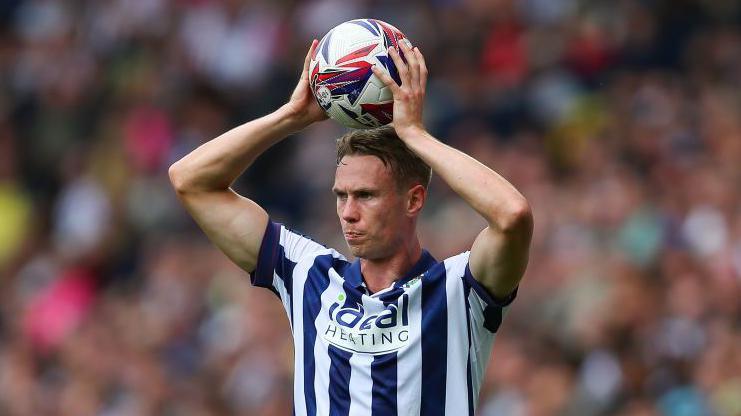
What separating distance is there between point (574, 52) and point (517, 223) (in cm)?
765

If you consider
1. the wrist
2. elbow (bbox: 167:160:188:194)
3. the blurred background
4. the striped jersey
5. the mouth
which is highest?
the wrist

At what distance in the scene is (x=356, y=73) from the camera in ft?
17.9

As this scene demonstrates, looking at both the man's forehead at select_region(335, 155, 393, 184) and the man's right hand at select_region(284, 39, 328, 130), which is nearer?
the man's forehead at select_region(335, 155, 393, 184)

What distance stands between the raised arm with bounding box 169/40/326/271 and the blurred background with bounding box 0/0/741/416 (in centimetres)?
391

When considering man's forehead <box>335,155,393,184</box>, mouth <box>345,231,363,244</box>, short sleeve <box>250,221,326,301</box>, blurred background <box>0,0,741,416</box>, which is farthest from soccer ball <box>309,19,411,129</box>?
blurred background <box>0,0,741,416</box>

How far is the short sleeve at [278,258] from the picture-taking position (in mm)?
5750

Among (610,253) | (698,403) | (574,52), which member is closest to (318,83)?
(698,403)

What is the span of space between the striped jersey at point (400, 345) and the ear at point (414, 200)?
203mm

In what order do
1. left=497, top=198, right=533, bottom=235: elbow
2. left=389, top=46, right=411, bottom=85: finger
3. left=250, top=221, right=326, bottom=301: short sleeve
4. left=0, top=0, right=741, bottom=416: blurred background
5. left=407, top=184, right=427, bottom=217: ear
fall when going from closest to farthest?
left=497, top=198, right=533, bottom=235: elbow, left=389, top=46, right=411, bottom=85: finger, left=407, top=184, right=427, bottom=217: ear, left=250, top=221, right=326, bottom=301: short sleeve, left=0, top=0, right=741, bottom=416: blurred background

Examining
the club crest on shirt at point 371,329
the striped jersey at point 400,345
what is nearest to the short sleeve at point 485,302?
the striped jersey at point 400,345

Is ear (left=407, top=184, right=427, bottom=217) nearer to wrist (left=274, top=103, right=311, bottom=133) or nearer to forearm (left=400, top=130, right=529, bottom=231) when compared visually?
forearm (left=400, top=130, right=529, bottom=231)

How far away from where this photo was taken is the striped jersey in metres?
5.40

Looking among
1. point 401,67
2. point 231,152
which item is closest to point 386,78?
point 401,67

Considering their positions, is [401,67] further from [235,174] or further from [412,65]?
[235,174]
